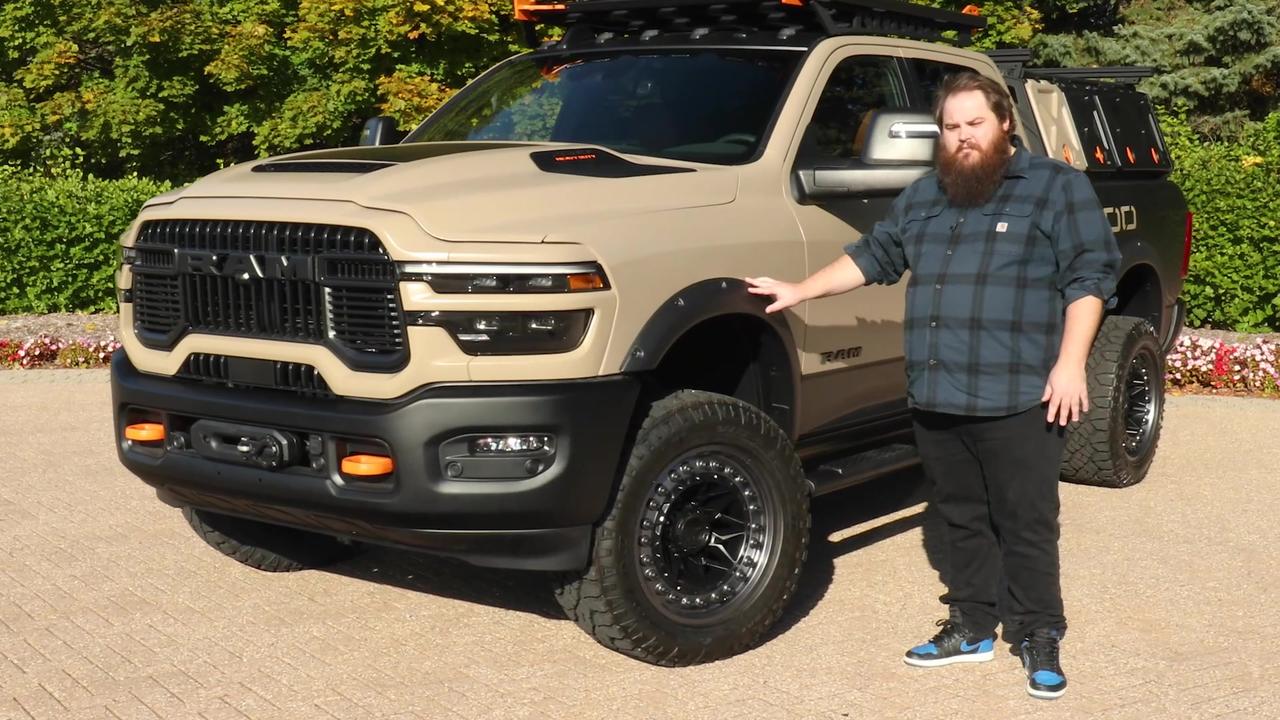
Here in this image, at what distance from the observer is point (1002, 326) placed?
4539mm

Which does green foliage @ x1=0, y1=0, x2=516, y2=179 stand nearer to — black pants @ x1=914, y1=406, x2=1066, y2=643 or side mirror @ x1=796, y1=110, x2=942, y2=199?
side mirror @ x1=796, y1=110, x2=942, y2=199

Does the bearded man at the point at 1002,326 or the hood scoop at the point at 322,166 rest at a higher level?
the hood scoop at the point at 322,166

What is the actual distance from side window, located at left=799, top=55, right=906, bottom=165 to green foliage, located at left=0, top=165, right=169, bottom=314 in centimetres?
1030

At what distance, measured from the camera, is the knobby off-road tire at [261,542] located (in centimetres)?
597

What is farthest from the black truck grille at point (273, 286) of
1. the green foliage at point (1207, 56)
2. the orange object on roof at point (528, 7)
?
the green foliage at point (1207, 56)

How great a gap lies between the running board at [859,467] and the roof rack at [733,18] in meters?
1.60

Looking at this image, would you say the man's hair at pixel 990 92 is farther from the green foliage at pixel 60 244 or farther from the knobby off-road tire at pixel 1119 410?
the green foliage at pixel 60 244

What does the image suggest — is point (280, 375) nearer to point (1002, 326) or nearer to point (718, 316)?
point (718, 316)

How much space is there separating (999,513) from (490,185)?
1.83 m

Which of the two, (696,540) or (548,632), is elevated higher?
(696,540)

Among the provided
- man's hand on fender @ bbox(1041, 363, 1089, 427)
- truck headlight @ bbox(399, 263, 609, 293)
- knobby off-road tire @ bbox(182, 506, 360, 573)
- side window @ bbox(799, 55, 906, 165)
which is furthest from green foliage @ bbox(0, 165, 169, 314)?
man's hand on fender @ bbox(1041, 363, 1089, 427)

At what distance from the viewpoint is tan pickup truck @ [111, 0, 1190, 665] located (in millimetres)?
4434

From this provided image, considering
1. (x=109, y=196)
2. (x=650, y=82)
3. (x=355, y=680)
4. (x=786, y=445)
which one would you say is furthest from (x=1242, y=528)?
(x=109, y=196)

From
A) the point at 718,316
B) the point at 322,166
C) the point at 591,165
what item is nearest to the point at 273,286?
the point at 322,166
